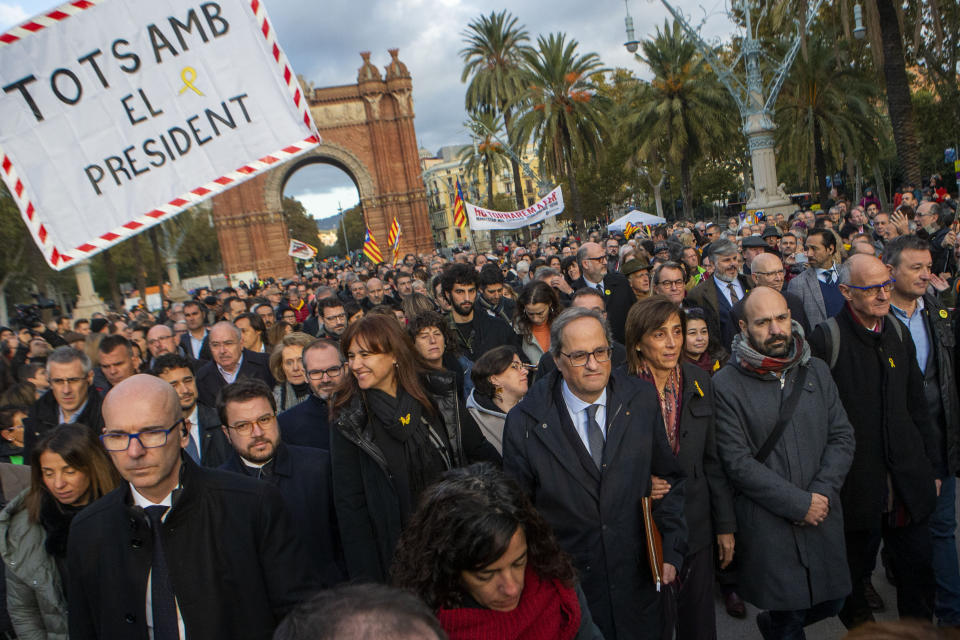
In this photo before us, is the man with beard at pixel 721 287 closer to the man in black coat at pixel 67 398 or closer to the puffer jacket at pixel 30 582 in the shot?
the man in black coat at pixel 67 398

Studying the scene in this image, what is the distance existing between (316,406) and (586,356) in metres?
2.13

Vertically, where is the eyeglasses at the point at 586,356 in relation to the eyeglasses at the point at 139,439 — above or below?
below

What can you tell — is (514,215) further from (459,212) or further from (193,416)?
(193,416)

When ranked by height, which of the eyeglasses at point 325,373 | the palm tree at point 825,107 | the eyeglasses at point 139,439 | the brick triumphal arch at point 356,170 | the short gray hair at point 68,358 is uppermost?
the brick triumphal arch at point 356,170

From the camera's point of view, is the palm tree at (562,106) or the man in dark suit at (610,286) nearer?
the man in dark suit at (610,286)

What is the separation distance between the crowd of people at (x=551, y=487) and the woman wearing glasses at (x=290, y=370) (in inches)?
34.7

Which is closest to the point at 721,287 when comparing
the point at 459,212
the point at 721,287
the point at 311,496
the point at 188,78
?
the point at 721,287

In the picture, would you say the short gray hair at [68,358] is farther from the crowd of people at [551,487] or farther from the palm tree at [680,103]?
the palm tree at [680,103]

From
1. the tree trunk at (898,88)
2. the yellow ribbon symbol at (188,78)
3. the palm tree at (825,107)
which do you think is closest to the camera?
the yellow ribbon symbol at (188,78)

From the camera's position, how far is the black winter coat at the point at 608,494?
2898 mm

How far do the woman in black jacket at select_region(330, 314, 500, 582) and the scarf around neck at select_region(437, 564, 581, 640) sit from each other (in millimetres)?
1258

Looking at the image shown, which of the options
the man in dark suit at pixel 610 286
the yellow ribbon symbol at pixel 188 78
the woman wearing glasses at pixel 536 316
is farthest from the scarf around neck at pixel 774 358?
the man in dark suit at pixel 610 286

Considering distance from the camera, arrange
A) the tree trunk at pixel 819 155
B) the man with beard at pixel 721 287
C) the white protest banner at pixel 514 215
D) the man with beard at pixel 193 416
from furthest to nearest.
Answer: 1. the tree trunk at pixel 819 155
2. the white protest banner at pixel 514 215
3. the man with beard at pixel 721 287
4. the man with beard at pixel 193 416

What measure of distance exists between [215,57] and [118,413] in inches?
71.8
